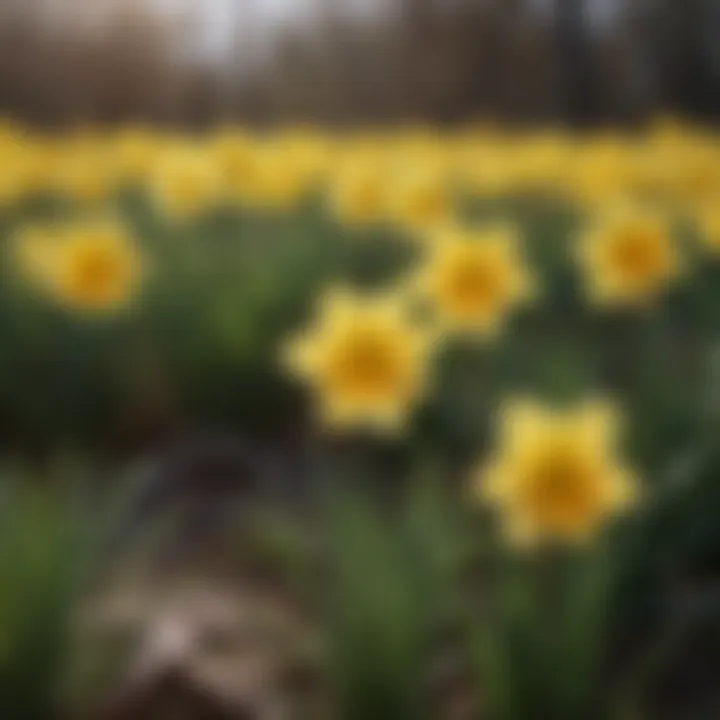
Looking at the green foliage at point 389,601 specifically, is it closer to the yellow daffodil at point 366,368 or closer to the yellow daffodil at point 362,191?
the yellow daffodil at point 366,368

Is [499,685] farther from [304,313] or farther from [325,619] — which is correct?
[304,313]

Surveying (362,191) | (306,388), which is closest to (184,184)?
(362,191)

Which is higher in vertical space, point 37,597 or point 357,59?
point 357,59

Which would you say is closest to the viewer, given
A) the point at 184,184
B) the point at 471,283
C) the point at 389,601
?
the point at 389,601

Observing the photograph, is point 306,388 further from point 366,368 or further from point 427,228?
point 427,228

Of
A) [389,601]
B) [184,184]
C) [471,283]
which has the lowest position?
[389,601]

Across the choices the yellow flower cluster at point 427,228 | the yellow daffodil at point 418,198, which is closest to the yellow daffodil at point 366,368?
the yellow flower cluster at point 427,228

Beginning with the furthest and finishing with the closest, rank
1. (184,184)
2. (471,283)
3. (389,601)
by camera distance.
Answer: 1. (184,184)
2. (471,283)
3. (389,601)
